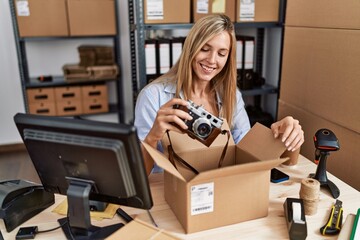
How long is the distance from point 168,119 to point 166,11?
1307mm

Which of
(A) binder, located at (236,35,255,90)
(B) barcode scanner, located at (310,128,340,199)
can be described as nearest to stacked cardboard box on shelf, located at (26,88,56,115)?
(A) binder, located at (236,35,255,90)

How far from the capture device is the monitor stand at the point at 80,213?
0.89 meters

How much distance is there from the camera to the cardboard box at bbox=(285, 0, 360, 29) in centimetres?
154

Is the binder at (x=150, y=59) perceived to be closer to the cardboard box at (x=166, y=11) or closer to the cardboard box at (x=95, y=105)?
the cardboard box at (x=166, y=11)

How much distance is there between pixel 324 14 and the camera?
1717 millimetres

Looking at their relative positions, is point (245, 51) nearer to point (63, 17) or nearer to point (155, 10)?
point (155, 10)

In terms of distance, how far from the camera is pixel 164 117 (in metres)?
1.10

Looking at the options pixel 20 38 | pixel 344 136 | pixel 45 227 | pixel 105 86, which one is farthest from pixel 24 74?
pixel 344 136

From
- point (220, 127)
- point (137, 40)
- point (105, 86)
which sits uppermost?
point (137, 40)

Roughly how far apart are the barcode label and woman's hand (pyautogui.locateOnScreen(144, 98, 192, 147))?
0.73 feet

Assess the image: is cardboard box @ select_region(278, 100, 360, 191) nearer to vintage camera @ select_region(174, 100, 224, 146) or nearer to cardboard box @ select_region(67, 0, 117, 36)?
vintage camera @ select_region(174, 100, 224, 146)

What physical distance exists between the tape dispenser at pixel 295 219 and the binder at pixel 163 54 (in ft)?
4.90

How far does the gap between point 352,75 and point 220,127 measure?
843 mm

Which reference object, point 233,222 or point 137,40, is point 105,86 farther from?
point 233,222
